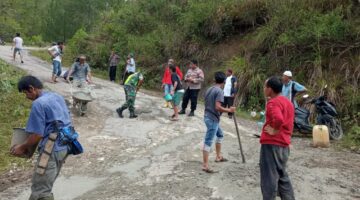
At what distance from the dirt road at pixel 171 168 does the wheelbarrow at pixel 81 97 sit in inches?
12.9

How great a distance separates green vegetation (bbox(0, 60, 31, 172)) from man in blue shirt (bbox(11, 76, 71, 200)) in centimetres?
408

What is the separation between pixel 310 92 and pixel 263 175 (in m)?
9.18

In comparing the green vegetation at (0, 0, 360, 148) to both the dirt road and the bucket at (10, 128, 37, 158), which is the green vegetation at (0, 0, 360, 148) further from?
the bucket at (10, 128, 37, 158)

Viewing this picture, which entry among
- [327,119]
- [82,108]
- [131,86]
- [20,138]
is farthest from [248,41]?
[20,138]

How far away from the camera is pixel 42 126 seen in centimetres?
490

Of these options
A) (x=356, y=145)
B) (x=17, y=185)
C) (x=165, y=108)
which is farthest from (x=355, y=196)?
(x=165, y=108)

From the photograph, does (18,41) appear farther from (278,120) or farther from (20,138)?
(278,120)

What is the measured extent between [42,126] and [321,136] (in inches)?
293

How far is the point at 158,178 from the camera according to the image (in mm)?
7484

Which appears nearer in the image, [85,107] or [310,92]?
[85,107]

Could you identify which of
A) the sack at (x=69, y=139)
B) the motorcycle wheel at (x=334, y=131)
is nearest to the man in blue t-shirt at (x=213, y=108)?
the sack at (x=69, y=139)

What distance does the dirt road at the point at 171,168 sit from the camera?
6941 mm

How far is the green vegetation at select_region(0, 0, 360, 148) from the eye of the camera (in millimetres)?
14586

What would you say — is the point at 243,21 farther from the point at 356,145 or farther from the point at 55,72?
the point at 356,145
